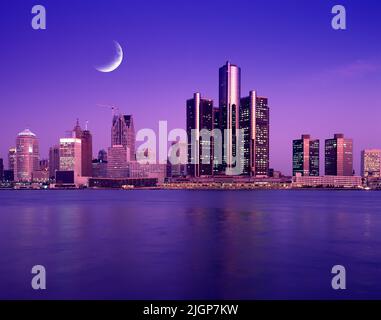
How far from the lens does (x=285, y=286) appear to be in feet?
79.1

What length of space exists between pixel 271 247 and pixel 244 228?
15.9m

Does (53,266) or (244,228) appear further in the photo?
(244,228)

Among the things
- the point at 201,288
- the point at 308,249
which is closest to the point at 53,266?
the point at 201,288

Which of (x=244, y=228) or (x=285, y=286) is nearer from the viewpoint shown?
(x=285, y=286)

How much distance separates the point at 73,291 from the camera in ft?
75.7

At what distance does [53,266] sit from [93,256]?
4.39m
